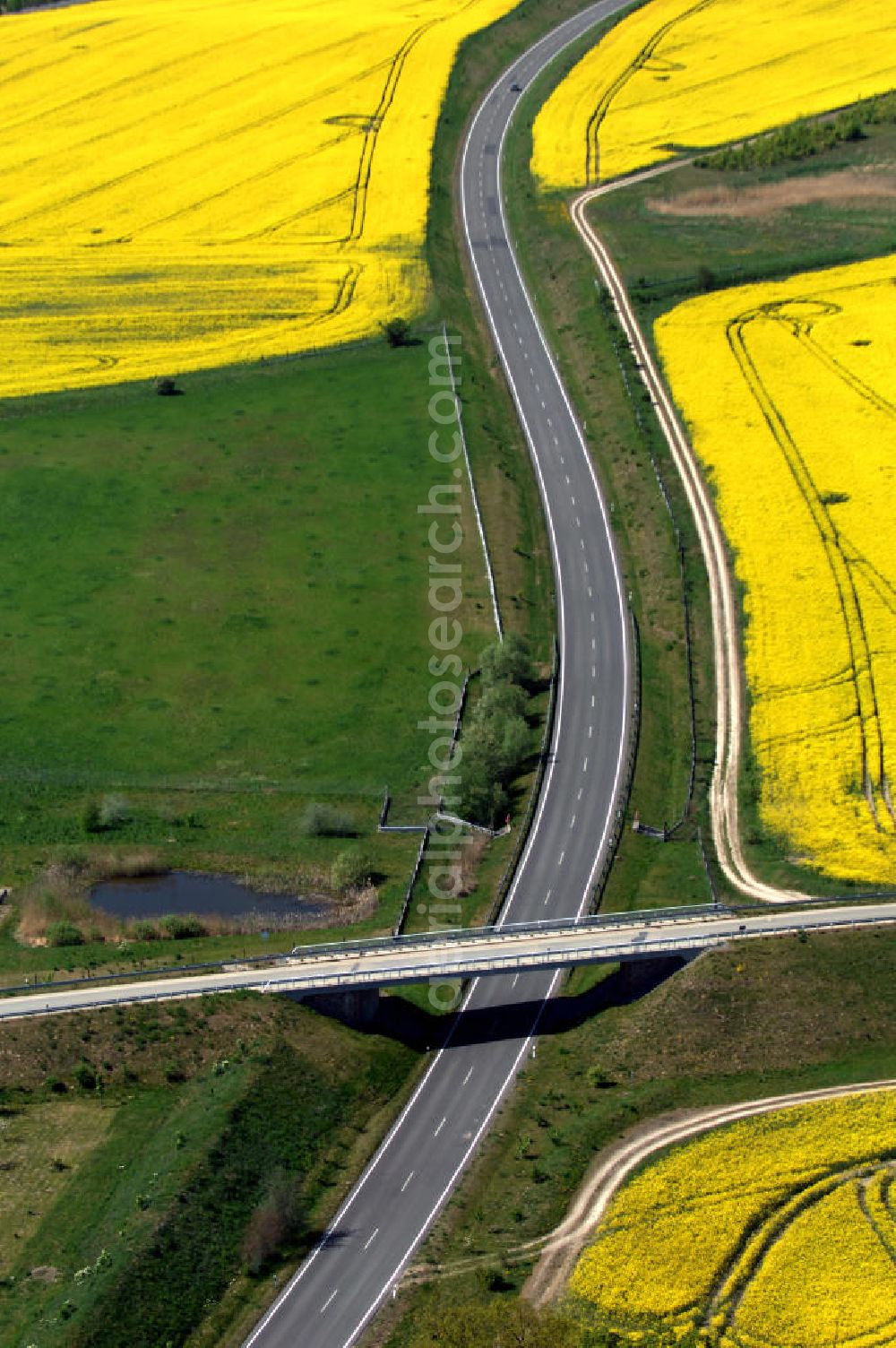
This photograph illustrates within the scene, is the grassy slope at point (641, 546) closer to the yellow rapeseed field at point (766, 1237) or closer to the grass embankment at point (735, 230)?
the grass embankment at point (735, 230)

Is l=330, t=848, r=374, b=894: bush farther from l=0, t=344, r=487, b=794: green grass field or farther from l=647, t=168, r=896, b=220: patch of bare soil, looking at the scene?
l=647, t=168, r=896, b=220: patch of bare soil

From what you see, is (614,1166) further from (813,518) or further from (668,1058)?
(813,518)

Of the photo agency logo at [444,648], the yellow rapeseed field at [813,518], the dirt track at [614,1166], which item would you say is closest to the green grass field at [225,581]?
the photo agency logo at [444,648]

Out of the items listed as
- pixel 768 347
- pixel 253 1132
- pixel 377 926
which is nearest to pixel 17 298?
pixel 768 347

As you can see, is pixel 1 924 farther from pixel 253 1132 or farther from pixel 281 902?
pixel 253 1132

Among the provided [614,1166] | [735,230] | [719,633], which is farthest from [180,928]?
[735,230]
